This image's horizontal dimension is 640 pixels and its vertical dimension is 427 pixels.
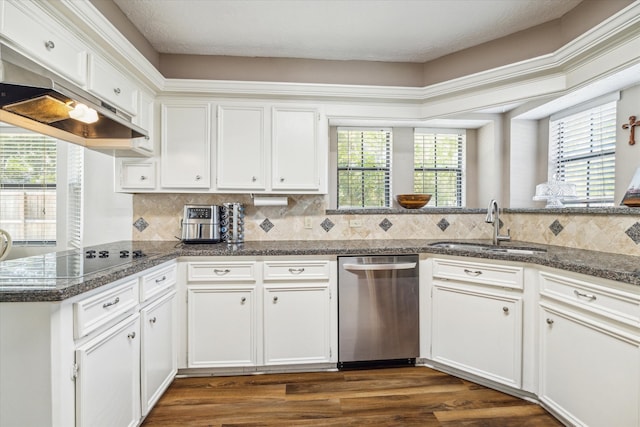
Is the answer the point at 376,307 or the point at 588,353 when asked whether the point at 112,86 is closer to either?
the point at 376,307

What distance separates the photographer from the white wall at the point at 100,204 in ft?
8.56

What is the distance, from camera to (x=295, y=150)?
2.63 metres

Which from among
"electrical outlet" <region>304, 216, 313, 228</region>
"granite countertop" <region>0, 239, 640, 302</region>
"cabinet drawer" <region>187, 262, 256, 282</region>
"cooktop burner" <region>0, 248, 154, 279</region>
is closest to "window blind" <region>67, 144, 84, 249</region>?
"granite countertop" <region>0, 239, 640, 302</region>

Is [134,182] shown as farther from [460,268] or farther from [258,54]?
[460,268]

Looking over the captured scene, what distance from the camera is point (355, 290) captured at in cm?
234

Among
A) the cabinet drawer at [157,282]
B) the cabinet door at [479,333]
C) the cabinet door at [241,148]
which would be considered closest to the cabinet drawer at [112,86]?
the cabinet door at [241,148]

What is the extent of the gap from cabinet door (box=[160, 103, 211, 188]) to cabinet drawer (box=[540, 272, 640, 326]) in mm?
2500

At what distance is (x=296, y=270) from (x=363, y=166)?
1387 mm

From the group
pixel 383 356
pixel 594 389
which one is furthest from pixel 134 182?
pixel 594 389

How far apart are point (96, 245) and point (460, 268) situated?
280cm

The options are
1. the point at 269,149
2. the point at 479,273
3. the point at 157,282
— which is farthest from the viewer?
the point at 269,149

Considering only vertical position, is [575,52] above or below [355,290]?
above

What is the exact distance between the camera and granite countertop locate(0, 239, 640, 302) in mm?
1153

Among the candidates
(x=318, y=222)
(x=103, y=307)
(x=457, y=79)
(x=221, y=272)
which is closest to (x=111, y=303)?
(x=103, y=307)
